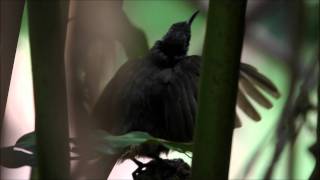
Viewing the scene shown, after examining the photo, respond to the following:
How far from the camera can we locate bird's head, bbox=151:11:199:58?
1399 mm

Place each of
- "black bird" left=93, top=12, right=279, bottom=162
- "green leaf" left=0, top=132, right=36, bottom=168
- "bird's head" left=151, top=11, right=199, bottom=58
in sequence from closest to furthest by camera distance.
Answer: "green leaf" left=0, top=132, right=36, bottom=168 < "black bird" left=93, top=12, right=279, bottom=162 < "bird's head" left=151, top=11, right=199, bottom=58

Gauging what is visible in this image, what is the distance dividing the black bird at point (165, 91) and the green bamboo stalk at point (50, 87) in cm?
68

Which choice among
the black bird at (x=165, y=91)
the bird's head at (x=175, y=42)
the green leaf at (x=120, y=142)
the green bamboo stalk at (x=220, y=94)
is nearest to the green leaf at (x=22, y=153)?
the green leaf at (x=120, y=142)

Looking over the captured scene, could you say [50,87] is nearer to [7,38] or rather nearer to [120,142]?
[7,38]

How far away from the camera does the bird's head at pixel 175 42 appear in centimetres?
140

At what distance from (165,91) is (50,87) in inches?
32.5

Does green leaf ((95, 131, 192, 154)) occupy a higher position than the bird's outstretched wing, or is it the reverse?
the bird's outstretched wing

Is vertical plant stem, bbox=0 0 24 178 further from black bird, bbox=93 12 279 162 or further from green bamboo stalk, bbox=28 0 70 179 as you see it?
black bird, bbox=93 12 279 162

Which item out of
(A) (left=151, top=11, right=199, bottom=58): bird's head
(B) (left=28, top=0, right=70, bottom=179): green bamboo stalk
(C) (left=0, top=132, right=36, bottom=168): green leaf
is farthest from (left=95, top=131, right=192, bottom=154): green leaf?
(A) (left=151, top=11, right=199, bottom=58): bird's head

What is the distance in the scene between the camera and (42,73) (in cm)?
50

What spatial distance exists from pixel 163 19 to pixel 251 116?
30cm

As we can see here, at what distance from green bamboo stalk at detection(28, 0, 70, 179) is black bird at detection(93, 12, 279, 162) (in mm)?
683

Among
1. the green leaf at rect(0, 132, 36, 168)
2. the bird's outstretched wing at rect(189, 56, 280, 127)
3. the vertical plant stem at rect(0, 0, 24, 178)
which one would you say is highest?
the vertical plant stem at rect(0, 0, 24, 178)

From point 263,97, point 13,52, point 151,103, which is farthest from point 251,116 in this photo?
point 13,52
